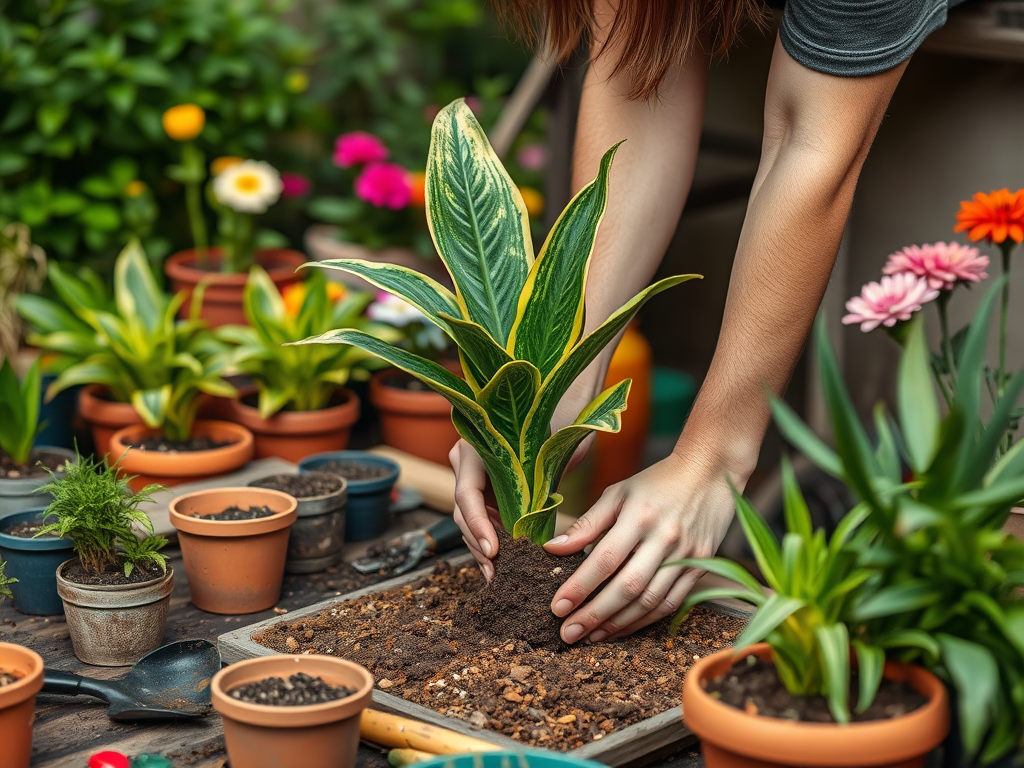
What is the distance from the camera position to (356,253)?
8.91 feet

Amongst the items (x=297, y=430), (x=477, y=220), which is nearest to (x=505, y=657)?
(x=477, y=220)

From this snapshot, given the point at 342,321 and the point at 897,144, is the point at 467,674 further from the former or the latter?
the point at 897,144

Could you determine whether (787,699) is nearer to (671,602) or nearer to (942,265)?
(671,602)

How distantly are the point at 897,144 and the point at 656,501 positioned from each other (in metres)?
1.44

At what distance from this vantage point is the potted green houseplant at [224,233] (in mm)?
2449

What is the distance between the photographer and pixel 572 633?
130 centimetres

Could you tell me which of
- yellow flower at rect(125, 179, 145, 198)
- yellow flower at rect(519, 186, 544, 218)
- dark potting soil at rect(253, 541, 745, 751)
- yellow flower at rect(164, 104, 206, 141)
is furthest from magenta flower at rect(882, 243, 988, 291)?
yellow flower at rect(125, 179, 145, 198)

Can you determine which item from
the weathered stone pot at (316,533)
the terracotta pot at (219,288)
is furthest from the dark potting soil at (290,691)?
the terracotta pot at (219,288)

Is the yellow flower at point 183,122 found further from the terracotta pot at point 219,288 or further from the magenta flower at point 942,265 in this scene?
the magenta flower at point 942,265

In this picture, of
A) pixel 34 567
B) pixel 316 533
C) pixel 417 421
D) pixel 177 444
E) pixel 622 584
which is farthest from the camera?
pixel 417 421

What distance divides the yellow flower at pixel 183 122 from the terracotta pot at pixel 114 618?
1.43 meters

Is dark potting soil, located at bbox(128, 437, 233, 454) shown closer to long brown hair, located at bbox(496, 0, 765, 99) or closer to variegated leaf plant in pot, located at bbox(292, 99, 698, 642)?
variegated leaf plant in pot, located at bbox(292, 99, 698, 642)

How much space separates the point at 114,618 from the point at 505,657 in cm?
46

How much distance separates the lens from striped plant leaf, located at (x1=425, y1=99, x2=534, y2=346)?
1.38m
